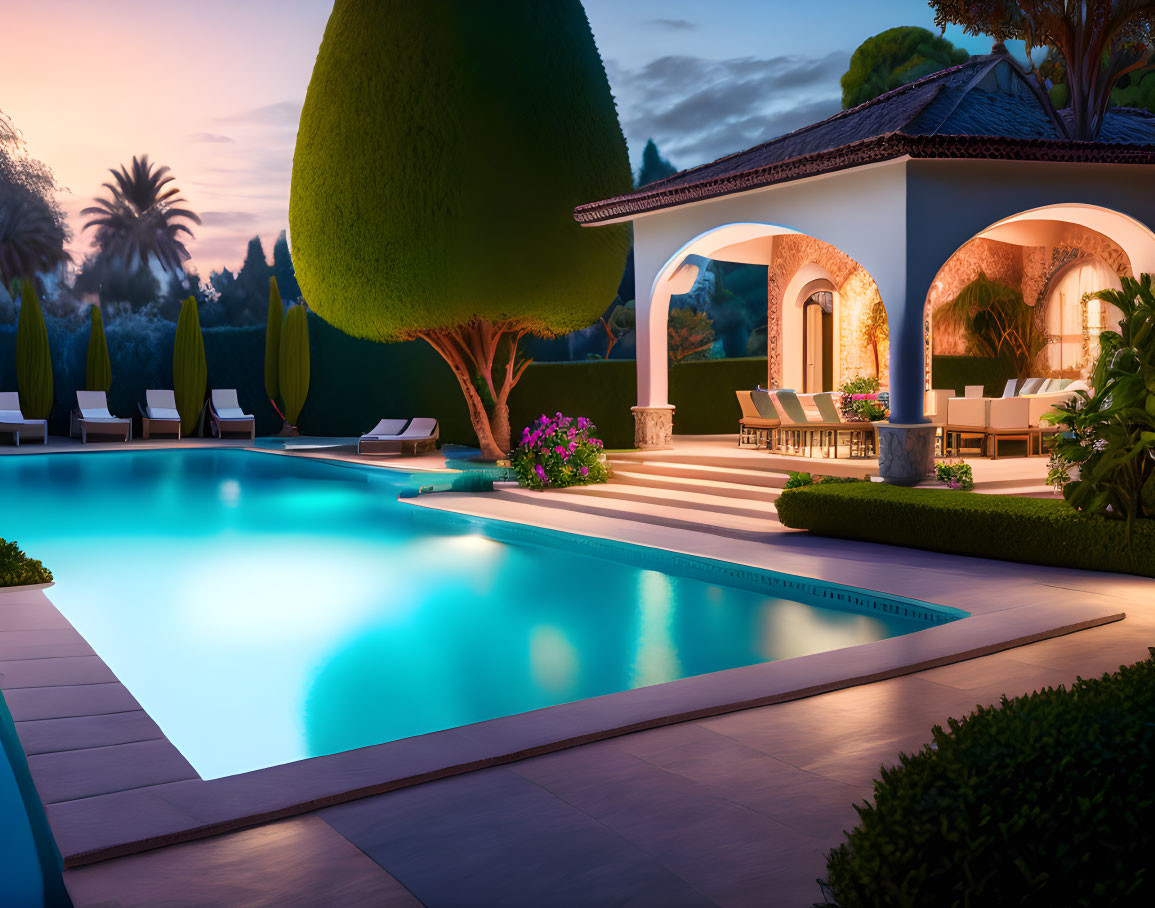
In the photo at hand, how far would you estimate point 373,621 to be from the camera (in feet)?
28.0

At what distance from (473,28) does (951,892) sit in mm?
17935

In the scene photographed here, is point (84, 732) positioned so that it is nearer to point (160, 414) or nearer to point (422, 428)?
point (422, 428)

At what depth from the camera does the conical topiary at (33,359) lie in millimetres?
25531

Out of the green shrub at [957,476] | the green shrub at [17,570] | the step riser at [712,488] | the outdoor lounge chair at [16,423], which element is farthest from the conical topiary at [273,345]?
the green shrub at [957,476]

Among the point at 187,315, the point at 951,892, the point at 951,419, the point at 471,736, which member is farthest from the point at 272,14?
the point at 951,892

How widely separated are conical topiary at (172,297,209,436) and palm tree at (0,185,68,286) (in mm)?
18431

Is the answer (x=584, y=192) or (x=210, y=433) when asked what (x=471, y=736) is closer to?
(x=584, y=192)

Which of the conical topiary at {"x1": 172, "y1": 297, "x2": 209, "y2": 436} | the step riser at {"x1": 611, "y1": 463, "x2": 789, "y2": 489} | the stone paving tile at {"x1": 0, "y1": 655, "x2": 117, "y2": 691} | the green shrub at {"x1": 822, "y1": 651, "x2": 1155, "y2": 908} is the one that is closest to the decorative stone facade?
the step riser at {"x1": 611, "y1": 463, "x2": 789, "y2": 489}

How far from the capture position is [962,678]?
5.62 m

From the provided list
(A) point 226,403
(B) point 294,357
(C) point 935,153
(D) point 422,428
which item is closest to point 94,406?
(A) point 226,403

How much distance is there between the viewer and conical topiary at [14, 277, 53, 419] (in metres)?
25.5

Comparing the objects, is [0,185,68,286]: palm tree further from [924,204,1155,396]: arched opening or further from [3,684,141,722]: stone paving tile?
[3,684,141,722]: stone paving tile

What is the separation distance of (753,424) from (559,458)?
3389 mm

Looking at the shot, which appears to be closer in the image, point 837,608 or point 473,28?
point 837,608
